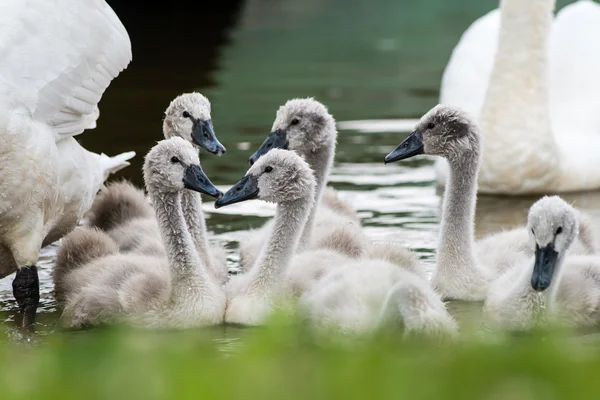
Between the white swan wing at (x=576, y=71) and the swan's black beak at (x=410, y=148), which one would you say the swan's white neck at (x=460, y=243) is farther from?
the white swan wing at (x=576, y=71)

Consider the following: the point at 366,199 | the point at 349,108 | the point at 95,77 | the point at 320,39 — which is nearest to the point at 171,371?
the point at 95,77

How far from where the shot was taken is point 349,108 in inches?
482

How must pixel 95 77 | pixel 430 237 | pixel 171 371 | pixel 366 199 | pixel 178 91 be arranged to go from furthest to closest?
pixel 178 91
pixel 366 199
pixel 430 237
pixel 95 77
pixel 171 371

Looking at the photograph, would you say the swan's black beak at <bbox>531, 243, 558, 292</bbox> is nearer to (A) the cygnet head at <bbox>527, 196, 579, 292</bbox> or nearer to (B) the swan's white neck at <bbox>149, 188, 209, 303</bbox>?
(A) the cygnet head at <bbox>527, 196, 579, 292</bbox>

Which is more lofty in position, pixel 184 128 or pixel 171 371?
pixel 184 128

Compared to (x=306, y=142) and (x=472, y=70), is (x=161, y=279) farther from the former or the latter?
(x=472, y=70)

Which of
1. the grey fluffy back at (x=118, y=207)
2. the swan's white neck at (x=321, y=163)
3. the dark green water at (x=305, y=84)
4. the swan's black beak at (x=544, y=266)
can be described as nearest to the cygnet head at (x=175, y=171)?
the dark green water at (x=305, y=84)

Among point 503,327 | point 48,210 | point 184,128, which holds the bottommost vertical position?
point 503,327

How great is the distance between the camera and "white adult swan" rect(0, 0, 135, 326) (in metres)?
6.07

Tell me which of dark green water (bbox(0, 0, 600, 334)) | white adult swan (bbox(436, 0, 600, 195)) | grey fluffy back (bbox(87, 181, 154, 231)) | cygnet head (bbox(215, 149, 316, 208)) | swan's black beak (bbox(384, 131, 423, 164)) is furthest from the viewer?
white adult swan (bbox(436, 0, 600, 195))

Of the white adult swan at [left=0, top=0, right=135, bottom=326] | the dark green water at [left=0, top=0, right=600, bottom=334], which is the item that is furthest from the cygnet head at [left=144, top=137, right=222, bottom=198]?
the dark green water at [left=0, top=0, right=600, bottom=334]

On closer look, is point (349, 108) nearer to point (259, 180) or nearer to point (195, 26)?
point (259, 180)

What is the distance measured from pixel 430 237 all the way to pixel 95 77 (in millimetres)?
2228

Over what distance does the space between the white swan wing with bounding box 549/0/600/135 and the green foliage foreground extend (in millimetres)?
6580
